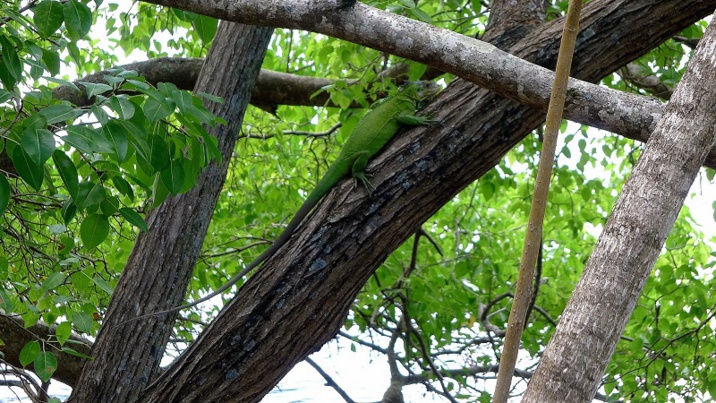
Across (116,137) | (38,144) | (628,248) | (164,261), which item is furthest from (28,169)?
(164,261)

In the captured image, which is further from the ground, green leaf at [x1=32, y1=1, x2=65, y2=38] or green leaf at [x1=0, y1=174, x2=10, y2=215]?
green leaf at [x1=32, y1=1, x2=65, y2=38]

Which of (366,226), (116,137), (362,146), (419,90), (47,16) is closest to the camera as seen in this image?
(116,137)

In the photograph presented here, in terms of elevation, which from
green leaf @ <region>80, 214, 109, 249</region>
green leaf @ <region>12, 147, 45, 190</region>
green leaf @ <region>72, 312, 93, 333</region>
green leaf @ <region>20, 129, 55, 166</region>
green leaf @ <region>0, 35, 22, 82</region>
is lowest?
green leaf @ <region>72, 312, 93, 333</region>

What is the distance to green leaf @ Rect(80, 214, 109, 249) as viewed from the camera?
2054mm

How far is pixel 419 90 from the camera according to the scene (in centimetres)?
369

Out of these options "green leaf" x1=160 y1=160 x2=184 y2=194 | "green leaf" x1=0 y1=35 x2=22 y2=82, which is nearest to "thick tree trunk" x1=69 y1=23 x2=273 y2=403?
"green leaf" x1=160 y1=160 x2=184 y2=194

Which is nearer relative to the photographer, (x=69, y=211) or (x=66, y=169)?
(x=66, y=169)

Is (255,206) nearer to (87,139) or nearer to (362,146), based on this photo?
(362,146)

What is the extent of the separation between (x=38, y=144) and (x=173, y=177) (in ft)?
1.39

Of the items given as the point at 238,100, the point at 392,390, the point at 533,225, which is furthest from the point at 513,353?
the point at 392,390

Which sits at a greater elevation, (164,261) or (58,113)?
(164,261)

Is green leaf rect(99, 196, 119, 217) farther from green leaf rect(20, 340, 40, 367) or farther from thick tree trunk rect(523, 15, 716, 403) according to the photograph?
thick tree trunk rect(523, 15, 716, 403)

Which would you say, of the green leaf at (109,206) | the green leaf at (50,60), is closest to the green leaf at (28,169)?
the green leaf at (109,206)

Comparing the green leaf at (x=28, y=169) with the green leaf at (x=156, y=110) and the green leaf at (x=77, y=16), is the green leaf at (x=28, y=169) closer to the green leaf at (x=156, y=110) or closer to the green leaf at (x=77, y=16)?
the green leaf at (x=156, y=110)
